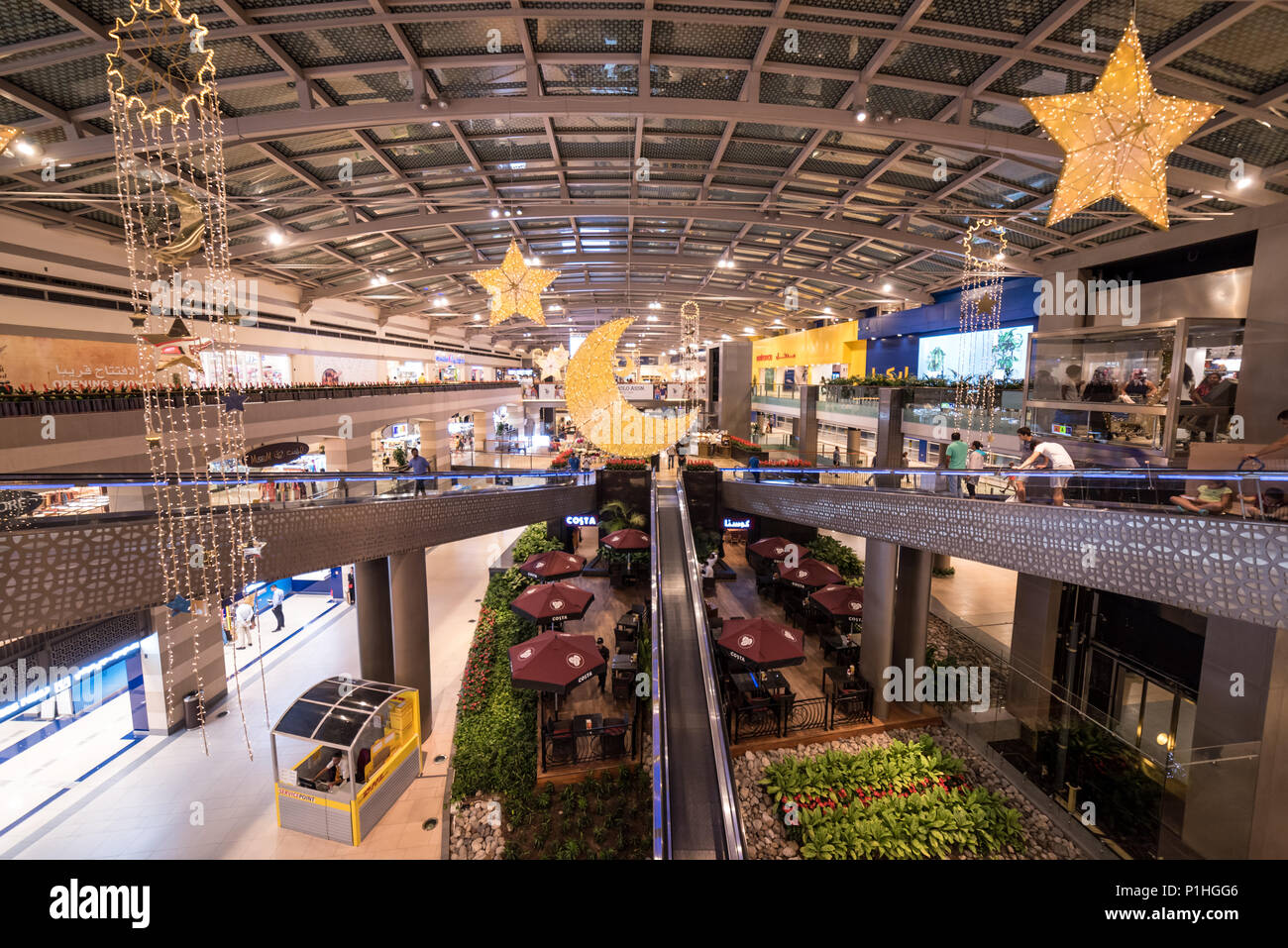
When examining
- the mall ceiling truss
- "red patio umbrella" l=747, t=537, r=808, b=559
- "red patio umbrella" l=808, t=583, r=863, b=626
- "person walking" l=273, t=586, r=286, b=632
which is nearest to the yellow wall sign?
the mall ceiling truss

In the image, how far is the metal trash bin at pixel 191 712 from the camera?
9.75m

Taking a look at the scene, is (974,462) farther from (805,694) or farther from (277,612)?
(277,612)

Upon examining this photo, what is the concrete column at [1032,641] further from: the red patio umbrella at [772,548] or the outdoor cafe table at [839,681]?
the red patio umbrella at [772,548]

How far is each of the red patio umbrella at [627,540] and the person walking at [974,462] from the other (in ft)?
25.0

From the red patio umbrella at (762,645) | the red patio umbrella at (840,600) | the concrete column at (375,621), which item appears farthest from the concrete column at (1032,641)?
the concrete column at (375,621)

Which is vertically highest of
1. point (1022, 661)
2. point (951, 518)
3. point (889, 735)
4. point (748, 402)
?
point (748, 402)

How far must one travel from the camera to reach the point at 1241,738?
21.7 feet

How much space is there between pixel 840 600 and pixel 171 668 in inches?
513

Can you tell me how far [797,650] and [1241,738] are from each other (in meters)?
5.49

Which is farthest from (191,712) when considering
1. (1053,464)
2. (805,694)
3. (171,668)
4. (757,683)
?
(1053,464)

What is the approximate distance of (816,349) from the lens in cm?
3444

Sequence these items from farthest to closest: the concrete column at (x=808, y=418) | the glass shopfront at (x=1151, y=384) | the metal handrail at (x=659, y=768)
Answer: the concrete column at (x=808, y=418) → the glass shopfront at (x=1151, y=384) → the metal handrail at (x=659, y=768)
